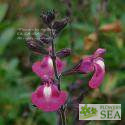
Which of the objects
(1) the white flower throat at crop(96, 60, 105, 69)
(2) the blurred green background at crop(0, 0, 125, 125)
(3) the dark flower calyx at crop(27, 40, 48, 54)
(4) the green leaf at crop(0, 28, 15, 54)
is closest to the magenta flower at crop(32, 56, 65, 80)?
(3) the dark flower calyx at crop(27, 40, 48, 54)

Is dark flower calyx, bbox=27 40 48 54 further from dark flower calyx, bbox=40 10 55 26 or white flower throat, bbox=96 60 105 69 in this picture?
white flower throat, bbox=96 60 105 69

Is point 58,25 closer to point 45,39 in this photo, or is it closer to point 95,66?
point 45,39

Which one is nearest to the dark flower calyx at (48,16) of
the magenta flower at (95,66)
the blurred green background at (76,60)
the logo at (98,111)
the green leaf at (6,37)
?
the magenta flower at (95,66)

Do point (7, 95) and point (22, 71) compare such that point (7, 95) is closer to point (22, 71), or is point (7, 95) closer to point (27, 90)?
point (27, 90)

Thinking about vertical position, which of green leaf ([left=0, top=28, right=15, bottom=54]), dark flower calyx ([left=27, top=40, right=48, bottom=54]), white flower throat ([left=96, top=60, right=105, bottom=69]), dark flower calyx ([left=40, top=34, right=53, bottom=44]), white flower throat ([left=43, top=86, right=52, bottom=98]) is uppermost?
green leaf ([left=0, top=28, right=15, bottom=54])

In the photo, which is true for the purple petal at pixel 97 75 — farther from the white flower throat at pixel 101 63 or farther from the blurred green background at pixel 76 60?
the blurred green background at pixel 76 60

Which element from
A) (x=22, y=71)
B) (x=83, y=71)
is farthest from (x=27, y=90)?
(x=83, y=71)
